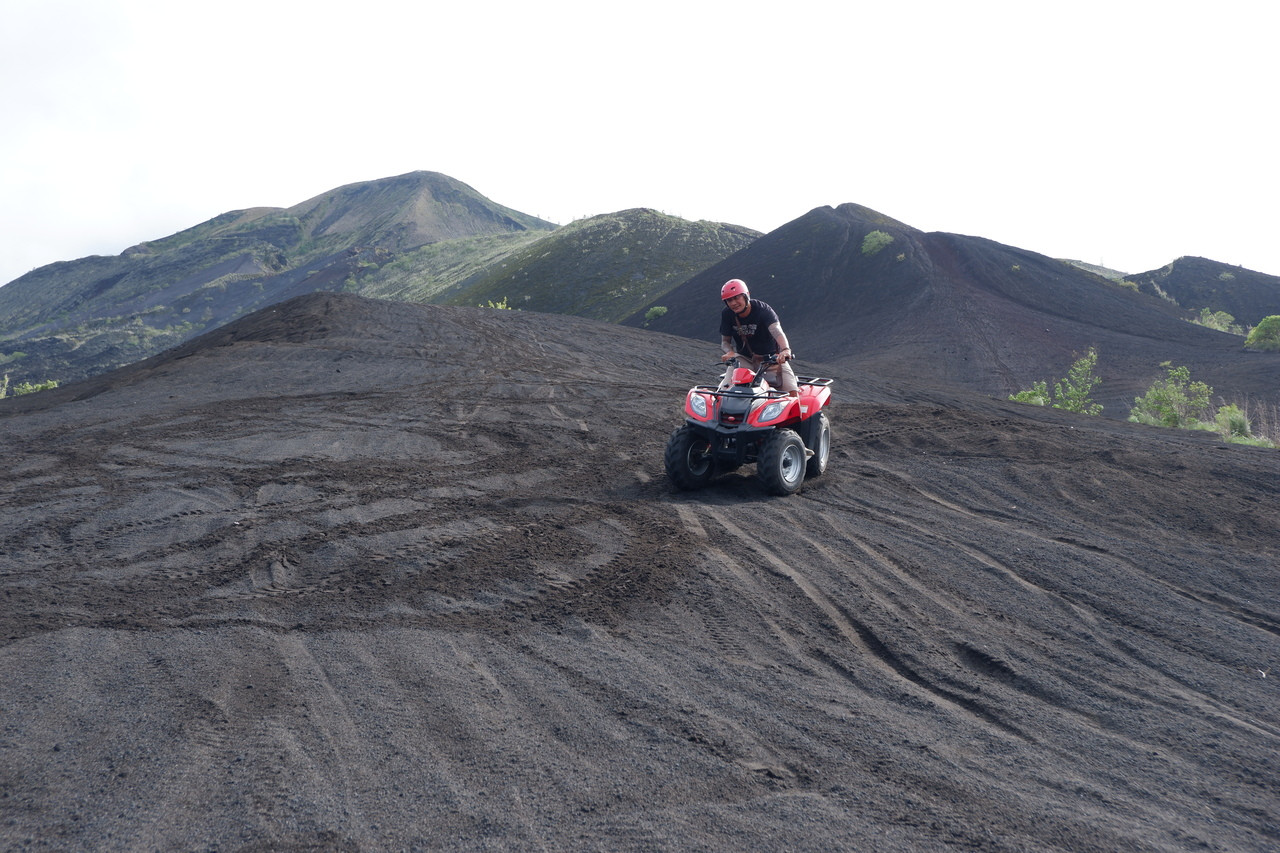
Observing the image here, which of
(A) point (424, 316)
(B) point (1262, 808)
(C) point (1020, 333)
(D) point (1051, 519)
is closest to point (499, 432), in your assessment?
(D) point (1051, 519)

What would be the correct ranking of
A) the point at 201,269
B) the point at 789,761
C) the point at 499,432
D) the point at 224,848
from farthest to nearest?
1. the point at 201,269
2. the point at 499,432
3. the point at 789,761
4. the point at 224,848

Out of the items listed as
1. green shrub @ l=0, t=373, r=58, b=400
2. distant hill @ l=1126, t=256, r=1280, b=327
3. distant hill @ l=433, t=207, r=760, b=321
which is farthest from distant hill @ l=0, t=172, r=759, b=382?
distant hill @ l=1126, t=256, r=1280, b=327

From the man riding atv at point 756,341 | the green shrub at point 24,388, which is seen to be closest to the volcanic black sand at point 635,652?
the man riding atv at point 756,341

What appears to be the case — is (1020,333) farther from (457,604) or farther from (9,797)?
(9,797)

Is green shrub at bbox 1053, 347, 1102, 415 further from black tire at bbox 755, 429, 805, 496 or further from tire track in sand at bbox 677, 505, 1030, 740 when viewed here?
tire track in sand at bbox 677, 505, 1030, 740

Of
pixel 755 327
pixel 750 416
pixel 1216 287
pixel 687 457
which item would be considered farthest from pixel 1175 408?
pixel 1216 287

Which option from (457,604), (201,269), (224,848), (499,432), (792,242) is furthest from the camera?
(201,269)

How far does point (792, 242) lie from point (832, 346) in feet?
48.7

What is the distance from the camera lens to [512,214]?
13325cm

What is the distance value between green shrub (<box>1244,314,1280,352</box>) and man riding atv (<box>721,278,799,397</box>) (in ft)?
82.6

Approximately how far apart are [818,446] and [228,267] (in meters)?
112

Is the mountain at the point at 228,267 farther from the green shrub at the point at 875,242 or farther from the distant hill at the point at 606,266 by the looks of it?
the green shrub at the point at 875,242

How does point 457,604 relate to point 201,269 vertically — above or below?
below

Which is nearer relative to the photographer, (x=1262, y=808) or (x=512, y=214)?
(x=1262, y=808)
